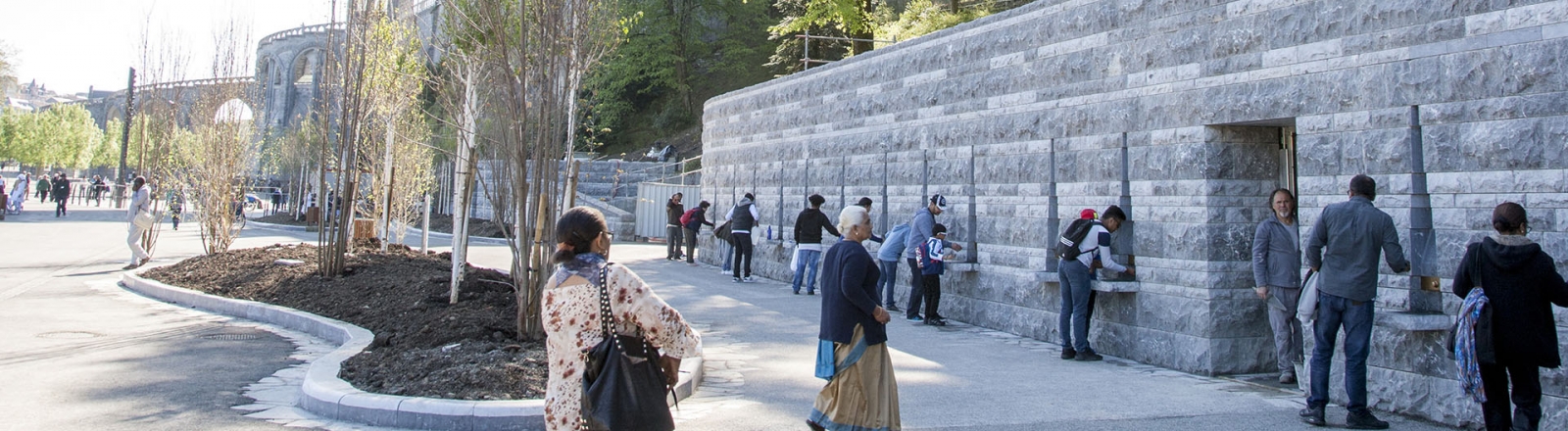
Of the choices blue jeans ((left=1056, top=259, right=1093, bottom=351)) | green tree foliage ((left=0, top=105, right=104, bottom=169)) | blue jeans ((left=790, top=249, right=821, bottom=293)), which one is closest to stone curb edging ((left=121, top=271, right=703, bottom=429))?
blue jeans ((left=1056, top=259, right=1093, bottom=351))

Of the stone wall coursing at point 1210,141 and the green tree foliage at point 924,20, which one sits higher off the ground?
the green tree foliage at point 924,20

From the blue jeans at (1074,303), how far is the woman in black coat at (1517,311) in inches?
138

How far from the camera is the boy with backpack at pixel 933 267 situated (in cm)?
1112

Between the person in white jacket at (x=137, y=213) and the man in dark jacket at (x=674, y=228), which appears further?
the man in dark jacket at (x=674, y=228)

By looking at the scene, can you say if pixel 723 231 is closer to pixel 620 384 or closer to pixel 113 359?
pixel 113 359

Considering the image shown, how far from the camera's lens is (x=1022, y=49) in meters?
10.6

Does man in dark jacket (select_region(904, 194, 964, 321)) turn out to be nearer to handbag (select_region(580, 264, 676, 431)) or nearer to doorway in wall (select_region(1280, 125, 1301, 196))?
doorway in wall (select_region(1280, 125, 1301, 196))

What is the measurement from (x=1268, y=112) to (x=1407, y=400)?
2.33 m

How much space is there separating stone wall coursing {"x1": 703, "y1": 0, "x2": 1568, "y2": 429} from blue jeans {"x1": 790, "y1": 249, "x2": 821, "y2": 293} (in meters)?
1.16

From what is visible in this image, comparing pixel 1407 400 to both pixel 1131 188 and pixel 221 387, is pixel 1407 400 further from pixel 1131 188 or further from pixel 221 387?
pixel 221 387

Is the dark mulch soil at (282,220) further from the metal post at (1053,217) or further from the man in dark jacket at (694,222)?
the metal post at (1053,217)

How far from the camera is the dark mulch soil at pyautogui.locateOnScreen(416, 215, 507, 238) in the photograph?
97.4ft

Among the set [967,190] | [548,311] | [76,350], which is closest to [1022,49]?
[967,190]

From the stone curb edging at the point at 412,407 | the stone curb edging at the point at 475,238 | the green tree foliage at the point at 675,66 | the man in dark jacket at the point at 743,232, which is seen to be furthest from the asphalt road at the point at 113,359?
the green tree foliage at the point at 675,66
